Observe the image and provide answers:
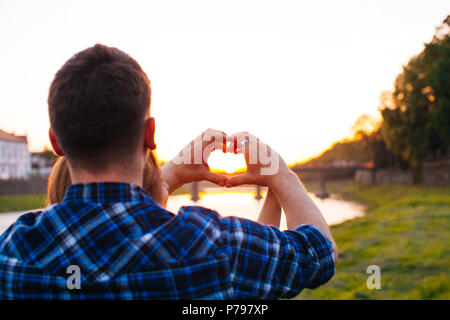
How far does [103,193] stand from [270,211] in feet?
2.22

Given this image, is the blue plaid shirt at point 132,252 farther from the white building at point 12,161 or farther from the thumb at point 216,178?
the white building at point 12,161

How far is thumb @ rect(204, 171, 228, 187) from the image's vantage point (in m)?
1.63

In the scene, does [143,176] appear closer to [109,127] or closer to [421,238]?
[109,127]

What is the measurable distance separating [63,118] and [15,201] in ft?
118

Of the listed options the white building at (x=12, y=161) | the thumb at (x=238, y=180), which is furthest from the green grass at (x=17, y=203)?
the thumb at (x=238, y=180)

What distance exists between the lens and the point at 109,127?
119 cm

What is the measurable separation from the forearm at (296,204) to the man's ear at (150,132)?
18.9 inches

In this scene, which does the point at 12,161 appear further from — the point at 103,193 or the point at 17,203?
the point at 103,193

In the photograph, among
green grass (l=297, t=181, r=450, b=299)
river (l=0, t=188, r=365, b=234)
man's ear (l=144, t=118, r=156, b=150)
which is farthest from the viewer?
river (l=0, t=188, r=365, b=234)

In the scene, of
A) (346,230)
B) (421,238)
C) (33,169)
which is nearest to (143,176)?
(421,238)

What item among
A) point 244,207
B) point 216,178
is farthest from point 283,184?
point 244,207

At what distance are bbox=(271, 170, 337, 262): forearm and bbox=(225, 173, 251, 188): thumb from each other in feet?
0.33

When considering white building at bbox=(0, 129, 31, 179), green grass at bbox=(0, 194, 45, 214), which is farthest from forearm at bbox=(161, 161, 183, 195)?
white building at bbox=(0, 129, 31, 179)

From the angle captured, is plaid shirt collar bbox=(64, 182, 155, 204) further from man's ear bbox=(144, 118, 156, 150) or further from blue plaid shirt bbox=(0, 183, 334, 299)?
man's ear bbox=(144, 118, 156, 150)
